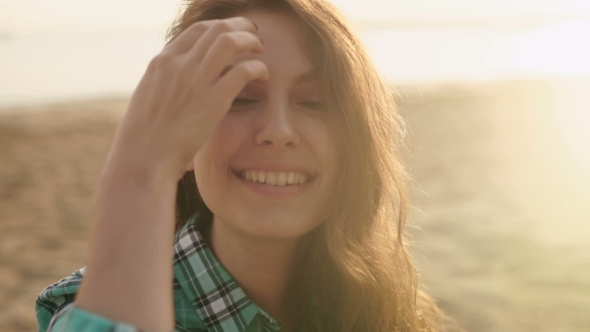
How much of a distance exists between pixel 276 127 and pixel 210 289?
508 millimetres

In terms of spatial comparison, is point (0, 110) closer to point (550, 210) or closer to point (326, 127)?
point (550, 210)

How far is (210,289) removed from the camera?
1906mm

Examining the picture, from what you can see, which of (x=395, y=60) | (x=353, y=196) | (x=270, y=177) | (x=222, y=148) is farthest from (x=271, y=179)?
(x=395, y=60)

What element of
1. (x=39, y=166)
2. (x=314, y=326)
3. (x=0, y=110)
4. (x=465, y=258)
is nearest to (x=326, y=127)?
(x=314, y=326)

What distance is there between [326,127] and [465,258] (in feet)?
11.9

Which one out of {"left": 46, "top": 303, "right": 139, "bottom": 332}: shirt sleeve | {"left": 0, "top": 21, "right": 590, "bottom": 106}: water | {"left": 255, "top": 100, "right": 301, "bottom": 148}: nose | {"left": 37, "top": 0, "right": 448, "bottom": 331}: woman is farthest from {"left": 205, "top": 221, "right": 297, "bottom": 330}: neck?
{"left": 0, "top": 21, "right": 590, "bottom": 106}: water

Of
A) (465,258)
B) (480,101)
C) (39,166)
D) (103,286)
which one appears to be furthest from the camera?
(480,101)

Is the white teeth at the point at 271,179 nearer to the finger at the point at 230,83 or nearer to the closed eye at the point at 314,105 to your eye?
the closed eye at the point at 314,105

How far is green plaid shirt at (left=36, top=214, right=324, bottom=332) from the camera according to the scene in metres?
1.82

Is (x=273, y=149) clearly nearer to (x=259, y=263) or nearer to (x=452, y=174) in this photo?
(x=259, y=263)

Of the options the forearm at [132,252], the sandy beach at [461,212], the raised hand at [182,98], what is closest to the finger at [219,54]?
the raised hand at [182,98]

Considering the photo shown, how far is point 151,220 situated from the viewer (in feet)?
4.11

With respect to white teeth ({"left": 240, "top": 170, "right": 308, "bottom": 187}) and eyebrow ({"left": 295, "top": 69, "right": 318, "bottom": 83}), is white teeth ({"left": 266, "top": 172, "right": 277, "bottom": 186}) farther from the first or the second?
eyebrow ({"left": 295, "top": 69, "right": 318, "bottom": 83})

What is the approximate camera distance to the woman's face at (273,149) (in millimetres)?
1753
